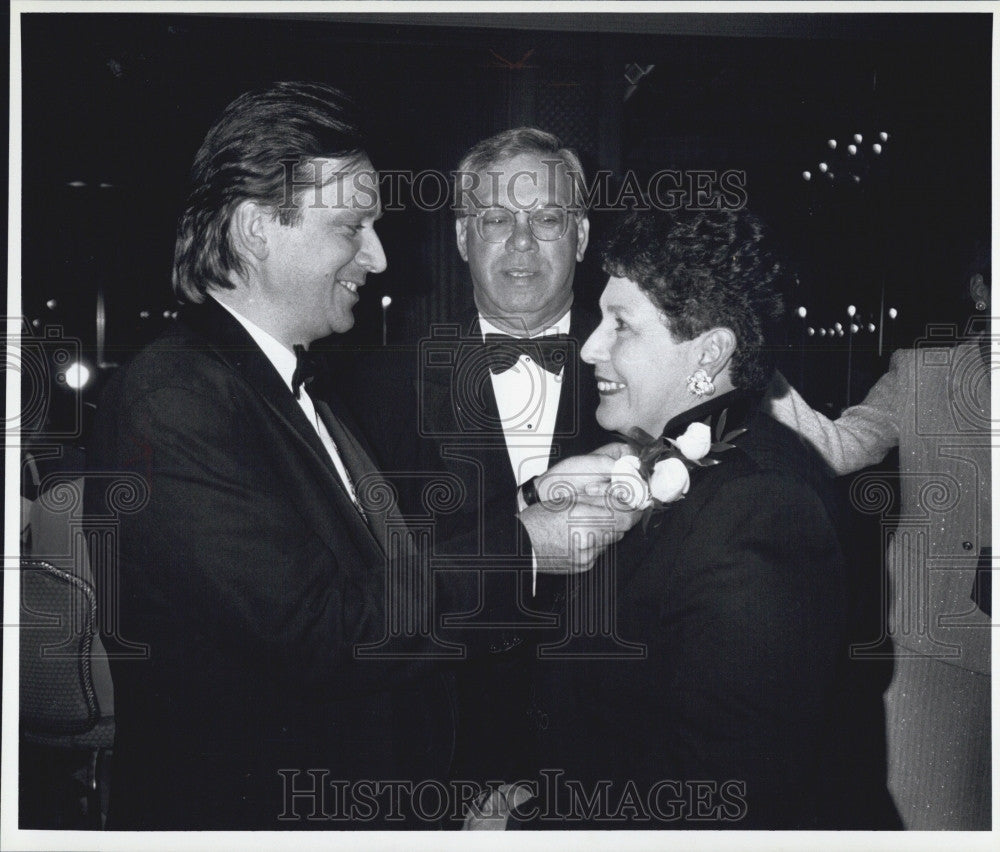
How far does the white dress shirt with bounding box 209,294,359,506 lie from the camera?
232 centimetres

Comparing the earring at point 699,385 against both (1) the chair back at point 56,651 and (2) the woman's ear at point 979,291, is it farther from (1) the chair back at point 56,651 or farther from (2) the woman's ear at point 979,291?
(1) the chair back at point 56,651

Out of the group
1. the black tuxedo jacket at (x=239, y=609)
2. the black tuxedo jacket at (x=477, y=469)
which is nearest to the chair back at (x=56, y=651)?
the black tuxedo jacket at (x=239, y=609)

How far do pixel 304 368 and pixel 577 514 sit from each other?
0.72 m

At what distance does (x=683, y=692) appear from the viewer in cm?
233

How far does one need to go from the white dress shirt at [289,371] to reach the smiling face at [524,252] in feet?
1.53

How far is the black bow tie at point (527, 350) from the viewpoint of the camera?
7.79ft

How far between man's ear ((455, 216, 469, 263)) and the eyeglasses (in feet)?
0.13

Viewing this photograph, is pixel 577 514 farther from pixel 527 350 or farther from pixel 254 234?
pixel 254 234

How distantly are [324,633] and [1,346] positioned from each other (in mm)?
1068

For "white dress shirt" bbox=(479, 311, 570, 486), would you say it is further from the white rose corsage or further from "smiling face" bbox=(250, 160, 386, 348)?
"smiling face" bbox=(250, 160, 386, 348)

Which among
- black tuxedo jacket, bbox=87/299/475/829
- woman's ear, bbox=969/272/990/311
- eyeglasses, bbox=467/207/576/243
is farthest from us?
woman's ear, bbox=969/272/990/311

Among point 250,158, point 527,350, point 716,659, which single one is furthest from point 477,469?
point 250,158

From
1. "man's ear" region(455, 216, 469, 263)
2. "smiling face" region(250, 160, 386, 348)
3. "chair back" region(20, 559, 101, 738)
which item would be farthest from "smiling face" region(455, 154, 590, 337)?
"chair back" region(20, 559, 101, 738)

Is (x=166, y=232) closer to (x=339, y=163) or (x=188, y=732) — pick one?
(x=339, y=163)
